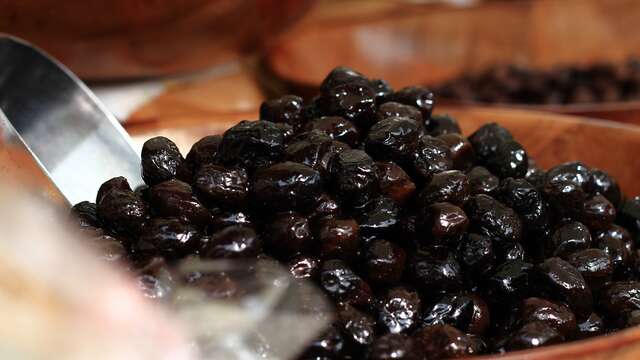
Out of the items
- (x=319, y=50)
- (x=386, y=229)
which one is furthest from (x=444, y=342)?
(x=319, y=50)

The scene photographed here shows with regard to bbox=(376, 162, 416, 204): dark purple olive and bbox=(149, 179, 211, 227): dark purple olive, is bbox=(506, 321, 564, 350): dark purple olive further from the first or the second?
bbox=(149, 179, 211, 227): dark purple olive

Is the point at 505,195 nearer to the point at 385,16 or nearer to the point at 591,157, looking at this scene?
the point at 591,157

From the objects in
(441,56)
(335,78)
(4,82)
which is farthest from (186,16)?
(441,56)

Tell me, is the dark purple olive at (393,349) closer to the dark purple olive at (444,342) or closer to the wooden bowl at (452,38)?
the dark purple olive at (444,342)

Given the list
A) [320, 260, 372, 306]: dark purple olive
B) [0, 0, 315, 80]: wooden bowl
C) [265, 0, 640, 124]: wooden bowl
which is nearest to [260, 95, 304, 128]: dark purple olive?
[320, 260, 372, 306]: dark purple olive

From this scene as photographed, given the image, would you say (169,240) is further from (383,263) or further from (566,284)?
(566,284)
